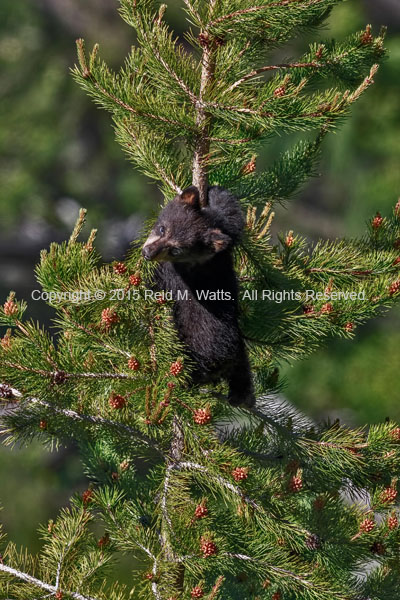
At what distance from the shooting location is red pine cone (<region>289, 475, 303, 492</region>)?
63.4 inches

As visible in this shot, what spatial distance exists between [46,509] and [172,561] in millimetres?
3827

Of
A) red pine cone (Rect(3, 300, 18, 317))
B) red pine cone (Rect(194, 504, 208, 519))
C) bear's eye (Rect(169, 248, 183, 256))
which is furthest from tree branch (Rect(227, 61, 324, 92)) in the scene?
red pine cone (Rect(194, 504, 208, 519))

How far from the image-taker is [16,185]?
595 cm

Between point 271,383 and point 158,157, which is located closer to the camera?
point 158,157

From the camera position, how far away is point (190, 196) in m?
1.63

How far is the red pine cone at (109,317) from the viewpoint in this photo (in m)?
1.50

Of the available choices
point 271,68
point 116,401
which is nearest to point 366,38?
point 271,68

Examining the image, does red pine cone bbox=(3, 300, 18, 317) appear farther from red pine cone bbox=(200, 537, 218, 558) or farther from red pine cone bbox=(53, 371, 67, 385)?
red pine cone bbox=(200, 537, 218, 558)

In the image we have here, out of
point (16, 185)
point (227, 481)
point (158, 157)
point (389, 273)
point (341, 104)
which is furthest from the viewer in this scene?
point (16, 185)

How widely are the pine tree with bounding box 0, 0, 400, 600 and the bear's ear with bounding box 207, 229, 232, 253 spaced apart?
13 centimetres

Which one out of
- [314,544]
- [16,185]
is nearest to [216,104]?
[314,544]

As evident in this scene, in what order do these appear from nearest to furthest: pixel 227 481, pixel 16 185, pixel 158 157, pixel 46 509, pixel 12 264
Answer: pixel 227 481
pixel 158 157
pixel 46 509
pixel 16 185
pixel 12 264

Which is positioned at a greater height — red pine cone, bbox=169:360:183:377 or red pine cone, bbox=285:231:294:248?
red pine cone, bbox=285:231:294:248

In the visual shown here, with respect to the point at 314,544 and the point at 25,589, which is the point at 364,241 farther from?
the point at 25,589
